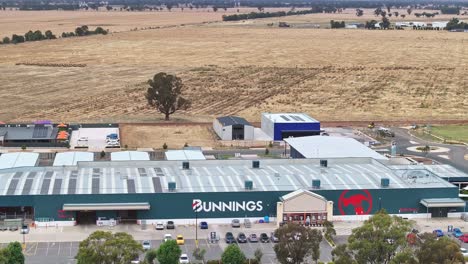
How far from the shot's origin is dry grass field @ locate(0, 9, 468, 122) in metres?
100

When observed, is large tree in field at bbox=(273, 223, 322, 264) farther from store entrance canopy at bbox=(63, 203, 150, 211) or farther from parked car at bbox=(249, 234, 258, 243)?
store entrance canopy at bbox=(63, 203, 150, 211)

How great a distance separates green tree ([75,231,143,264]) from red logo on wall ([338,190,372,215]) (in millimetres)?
20418

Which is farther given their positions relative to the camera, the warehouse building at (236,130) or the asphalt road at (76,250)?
the warehouse building at (236,130)

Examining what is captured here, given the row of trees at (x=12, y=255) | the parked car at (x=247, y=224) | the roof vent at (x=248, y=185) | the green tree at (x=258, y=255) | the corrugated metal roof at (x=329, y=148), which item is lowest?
the parked car at (x=247, y=224)

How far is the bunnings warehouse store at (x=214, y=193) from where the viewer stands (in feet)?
172

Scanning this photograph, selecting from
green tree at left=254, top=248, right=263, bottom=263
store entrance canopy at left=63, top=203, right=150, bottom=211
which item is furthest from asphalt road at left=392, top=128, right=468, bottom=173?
store entrance canopy at left=63, top=203, right=150, bottom=211

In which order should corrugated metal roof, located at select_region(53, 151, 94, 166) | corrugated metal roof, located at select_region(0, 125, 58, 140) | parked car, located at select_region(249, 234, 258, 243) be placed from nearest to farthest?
parked car, located at select_region(249, 234, 258, 243) < corrugated metal roof, located at select_region(53, 151, 94, 166) < corrugated metal roof, located at select_region(0, 125, 58, 140)

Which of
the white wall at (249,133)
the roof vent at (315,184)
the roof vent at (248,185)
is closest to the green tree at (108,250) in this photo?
the roof vent at (248,185)

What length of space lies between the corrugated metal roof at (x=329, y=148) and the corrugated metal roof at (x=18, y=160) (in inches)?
938

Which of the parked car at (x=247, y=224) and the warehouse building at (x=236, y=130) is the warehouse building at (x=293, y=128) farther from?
the parked car at (x=247, y=224)

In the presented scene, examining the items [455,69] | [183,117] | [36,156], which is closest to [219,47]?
[455,69]

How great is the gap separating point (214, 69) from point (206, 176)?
8323 cm

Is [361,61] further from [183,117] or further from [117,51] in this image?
[183,117]

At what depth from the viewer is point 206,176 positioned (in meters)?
57.5
